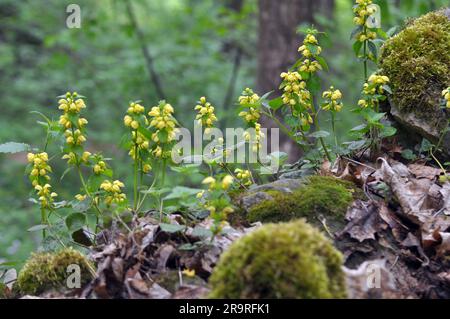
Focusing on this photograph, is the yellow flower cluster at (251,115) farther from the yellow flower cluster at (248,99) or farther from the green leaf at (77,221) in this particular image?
the green leaf at (77,221)

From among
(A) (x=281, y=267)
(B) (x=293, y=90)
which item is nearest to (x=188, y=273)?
(A) (x=281, y=267)

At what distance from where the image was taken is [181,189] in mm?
2359

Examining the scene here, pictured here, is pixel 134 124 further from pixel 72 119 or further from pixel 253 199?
pixel 253 199

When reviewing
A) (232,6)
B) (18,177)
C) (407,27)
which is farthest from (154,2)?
(407,27)

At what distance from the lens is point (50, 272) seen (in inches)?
104

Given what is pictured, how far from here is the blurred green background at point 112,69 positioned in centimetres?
964

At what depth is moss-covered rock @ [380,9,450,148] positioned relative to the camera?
3344mm

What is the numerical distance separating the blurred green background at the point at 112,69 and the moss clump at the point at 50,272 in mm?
6007

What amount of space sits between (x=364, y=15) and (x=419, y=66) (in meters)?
0.49

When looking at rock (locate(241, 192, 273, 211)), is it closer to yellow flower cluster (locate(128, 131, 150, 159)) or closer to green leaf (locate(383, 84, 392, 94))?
yellow flower cluster (locate(128, 131, 150, 159))

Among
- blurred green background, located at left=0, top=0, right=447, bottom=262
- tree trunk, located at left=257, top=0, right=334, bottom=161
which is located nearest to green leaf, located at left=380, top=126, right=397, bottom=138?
tree trunk, located at left=257, top=0, right=334, bottom=161

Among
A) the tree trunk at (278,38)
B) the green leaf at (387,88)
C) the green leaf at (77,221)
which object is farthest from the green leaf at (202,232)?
the tree trunk at (278,38)
